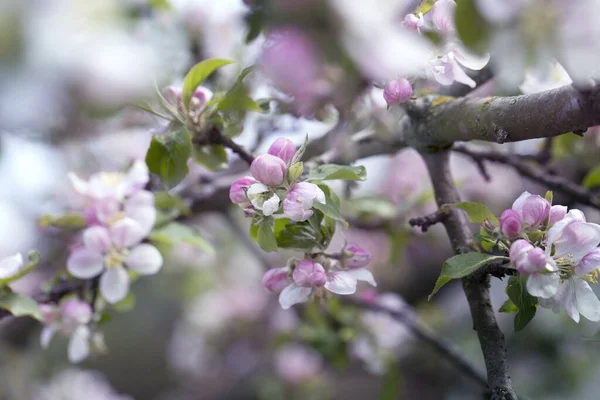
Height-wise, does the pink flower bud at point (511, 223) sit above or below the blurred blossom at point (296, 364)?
above

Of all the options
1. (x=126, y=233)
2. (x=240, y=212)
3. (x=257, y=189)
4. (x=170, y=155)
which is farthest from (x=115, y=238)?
(x=240, y=212)

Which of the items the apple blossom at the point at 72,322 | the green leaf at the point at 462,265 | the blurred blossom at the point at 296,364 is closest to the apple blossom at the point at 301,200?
the green leaf at the point at 462,265

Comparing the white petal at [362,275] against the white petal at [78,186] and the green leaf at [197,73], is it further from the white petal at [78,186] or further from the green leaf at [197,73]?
the white petal at [78,186]

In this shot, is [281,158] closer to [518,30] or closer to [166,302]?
[518,30]

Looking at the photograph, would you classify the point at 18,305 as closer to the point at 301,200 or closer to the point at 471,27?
the point at 301,200

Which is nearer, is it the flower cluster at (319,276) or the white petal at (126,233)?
the flower cluster at (319,276)

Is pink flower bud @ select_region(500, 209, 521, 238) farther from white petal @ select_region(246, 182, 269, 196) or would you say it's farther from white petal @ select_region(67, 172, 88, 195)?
white petal @ select_region(67, 172, 88, 195)
